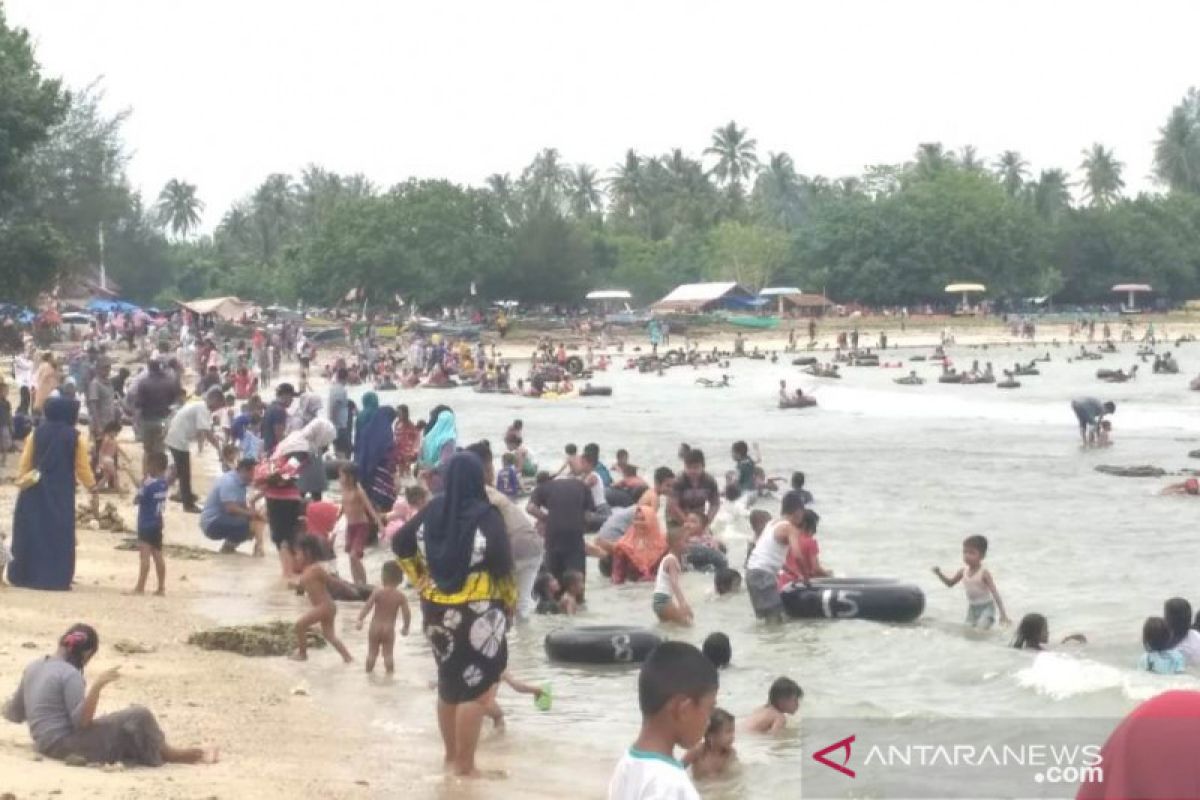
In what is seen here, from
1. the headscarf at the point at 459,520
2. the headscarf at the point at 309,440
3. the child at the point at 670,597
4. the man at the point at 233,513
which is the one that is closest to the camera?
the headscarf at the point at 459,520

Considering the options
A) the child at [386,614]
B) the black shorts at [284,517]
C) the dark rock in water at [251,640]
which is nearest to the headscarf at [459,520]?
the child at [386,614]

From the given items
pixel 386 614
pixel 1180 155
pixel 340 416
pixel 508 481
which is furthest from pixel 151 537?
pixel 1180 155

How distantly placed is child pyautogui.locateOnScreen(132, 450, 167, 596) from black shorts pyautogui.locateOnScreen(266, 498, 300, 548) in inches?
76.3

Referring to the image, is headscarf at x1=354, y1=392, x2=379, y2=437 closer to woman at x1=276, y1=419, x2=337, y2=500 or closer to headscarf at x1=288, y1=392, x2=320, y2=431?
woman at x1=276, y1=419, x2=337, y2=500

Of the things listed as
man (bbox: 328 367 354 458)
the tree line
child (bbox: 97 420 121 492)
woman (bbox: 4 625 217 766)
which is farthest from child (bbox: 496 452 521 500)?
the tree line

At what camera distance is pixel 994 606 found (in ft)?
47.6

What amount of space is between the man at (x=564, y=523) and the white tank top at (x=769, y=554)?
1.56 metres

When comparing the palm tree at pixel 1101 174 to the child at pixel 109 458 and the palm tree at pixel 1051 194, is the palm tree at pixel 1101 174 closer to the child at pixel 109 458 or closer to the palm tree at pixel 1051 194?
the palm tree at pixel 1051 194

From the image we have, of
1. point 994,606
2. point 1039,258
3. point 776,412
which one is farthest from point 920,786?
point 1039,258

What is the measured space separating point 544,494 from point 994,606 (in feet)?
13.1

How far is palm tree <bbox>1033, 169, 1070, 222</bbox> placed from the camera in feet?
406

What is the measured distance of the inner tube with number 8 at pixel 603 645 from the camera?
499 inches

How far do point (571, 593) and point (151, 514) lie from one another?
12.0 feet

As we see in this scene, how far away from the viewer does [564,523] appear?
588 inches
